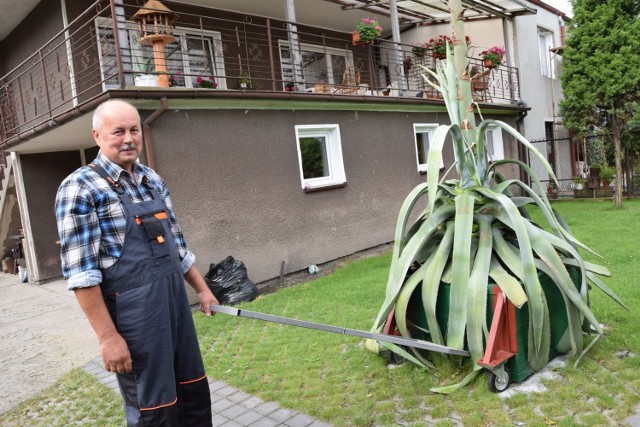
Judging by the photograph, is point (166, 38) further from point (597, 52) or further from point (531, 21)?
point (531, 21)

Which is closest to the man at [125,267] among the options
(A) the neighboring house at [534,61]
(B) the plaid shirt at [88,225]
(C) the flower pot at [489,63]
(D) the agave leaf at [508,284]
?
(B) the plaid shirt at [88,225]

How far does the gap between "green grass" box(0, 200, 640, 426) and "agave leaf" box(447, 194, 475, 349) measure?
0.36 metres

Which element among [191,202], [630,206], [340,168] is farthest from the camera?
[630,206]

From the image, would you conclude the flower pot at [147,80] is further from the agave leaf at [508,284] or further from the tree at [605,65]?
the tree at [605,65]

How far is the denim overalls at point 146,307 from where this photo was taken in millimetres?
2275

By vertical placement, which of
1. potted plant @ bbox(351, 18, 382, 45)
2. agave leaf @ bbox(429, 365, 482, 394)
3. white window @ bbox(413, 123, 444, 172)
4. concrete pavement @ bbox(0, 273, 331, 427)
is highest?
potted plant @ bbox(351, 18, 382, 45)

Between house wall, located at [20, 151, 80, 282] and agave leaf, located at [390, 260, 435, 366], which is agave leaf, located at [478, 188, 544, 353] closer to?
agave leaf, located at [390, 260, 435, 366]

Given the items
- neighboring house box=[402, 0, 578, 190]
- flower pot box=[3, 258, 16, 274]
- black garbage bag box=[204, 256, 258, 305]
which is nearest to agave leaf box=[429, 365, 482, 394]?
black garbage bag box=[204, 256, 258, 305]

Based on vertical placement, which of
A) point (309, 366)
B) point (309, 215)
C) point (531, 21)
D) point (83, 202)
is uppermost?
point (531, 21)

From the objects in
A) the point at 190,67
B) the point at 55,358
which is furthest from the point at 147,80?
the point at 55,358

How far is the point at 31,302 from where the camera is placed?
8.20m

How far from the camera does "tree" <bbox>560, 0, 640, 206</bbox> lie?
11.9 metres

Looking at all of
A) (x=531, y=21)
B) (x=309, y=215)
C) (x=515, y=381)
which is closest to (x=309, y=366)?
(x=515, y=381)

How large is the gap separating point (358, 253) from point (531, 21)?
11391 millimetres
